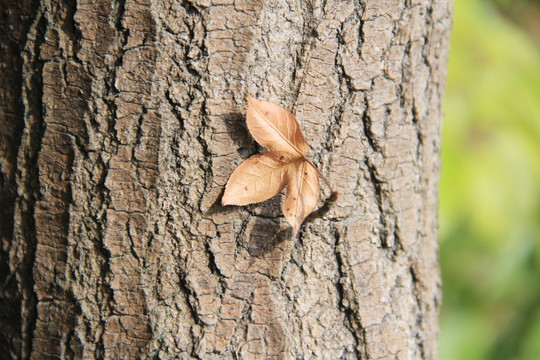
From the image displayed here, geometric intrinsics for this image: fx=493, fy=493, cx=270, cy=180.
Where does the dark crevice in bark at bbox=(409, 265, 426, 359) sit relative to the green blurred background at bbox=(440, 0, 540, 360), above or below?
below

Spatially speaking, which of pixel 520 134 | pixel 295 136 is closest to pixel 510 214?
pixel 520 134

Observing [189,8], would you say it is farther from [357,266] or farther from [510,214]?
[510,214]

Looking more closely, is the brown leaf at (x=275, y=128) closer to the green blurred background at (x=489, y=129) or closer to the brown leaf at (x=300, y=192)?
the brown leaf at (x=300, y=192)

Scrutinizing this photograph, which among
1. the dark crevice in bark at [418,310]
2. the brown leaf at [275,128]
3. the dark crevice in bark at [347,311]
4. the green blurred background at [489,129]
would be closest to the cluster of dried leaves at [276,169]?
the brown leaf at [275,128]

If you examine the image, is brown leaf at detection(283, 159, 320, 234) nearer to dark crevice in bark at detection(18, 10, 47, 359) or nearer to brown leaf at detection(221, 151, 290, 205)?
brown leaf at detection(221, 151, 290, 205)

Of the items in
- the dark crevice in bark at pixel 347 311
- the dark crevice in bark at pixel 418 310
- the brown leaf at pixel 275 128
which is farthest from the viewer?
the dark crevice in bark at pixel 418 310

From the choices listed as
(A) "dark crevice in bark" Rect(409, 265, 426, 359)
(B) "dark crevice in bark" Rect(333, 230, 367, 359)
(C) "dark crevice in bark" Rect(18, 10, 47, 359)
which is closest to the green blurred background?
(A) "dark crevice in bark" Rect(409, 265, 426, 359)
